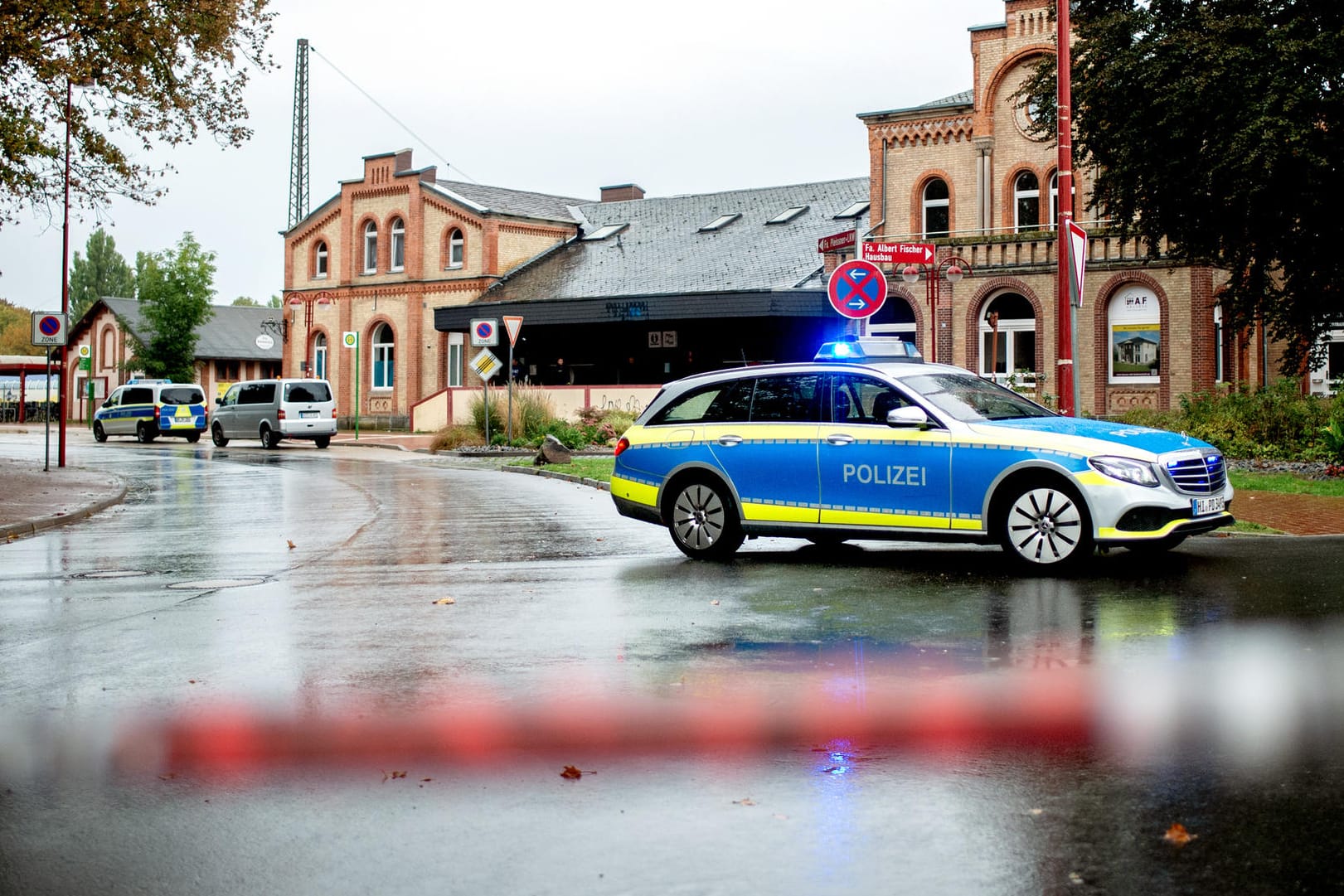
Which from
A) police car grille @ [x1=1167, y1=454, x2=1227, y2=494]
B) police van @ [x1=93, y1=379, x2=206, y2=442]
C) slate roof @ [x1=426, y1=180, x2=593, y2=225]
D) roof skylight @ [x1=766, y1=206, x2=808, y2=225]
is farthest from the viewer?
slate roof @ [x1=426, y1=180, x2=593, y2=225]

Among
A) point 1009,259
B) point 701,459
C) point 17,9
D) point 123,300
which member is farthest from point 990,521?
point 123,300

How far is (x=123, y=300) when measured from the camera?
81.9 m

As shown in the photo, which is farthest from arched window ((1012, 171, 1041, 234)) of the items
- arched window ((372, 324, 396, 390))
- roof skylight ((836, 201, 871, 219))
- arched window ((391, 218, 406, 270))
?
arched window ((372, 324, 396, 390))

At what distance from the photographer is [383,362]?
5472 centimetres

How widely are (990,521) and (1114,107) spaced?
48.4 ft

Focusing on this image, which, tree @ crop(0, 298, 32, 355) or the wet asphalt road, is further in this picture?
tree @ crop(0, 298, 32, 355)

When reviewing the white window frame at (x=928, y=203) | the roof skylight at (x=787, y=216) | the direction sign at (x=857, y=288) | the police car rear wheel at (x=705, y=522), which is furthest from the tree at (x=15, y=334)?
the police car rear wheel at (x=705, y=522)

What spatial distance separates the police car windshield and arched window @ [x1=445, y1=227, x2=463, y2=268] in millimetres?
42633

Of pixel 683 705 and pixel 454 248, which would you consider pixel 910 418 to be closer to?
pixel 683 705

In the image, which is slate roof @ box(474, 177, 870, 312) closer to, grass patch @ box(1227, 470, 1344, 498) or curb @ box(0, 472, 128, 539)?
grass patch @ box(1227, 470, 1344, 498)

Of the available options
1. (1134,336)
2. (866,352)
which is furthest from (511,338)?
(866,352)

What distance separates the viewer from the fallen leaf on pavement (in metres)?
4.25

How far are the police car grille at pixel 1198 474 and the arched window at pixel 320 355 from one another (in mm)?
50008

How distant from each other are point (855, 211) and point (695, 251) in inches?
224
